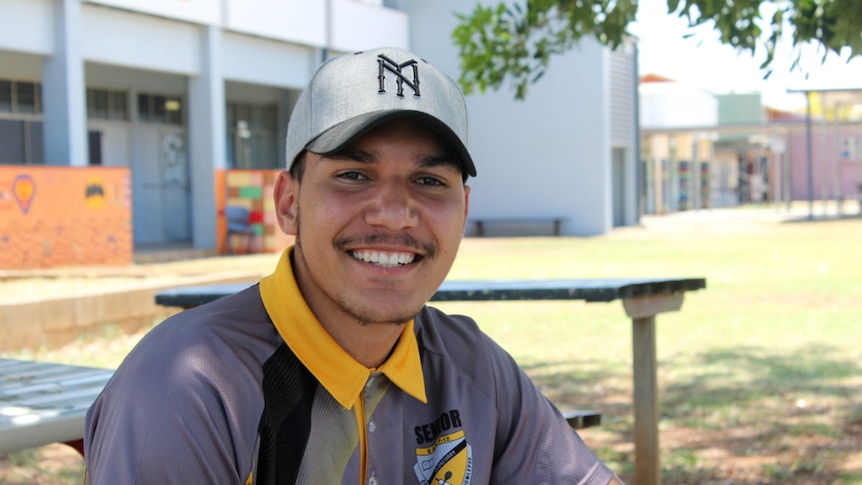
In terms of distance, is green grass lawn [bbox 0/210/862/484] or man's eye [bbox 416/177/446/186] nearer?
man's eye [bbox 416/177/446/186]

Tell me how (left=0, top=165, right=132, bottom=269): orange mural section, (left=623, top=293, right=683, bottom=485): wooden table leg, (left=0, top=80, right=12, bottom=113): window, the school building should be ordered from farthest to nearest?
(left=0, top=80, right=12, bottom=113): window → the school building → (left=0, top=165, right=132, bottom=269): orange mural section → (left=623, top=293, right=683, bottom=485): wooden table leg

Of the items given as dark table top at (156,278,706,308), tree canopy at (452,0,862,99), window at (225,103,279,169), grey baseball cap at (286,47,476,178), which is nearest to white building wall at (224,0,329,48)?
window at (225,103,279,169)

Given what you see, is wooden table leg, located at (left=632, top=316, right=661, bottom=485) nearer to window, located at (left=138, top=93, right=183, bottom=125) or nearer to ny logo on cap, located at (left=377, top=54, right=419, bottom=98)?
ny logo on cap, located at (left=377, top=54, right=419, bottom=98)

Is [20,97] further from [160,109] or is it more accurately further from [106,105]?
[160,109]

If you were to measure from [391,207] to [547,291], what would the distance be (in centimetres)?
245

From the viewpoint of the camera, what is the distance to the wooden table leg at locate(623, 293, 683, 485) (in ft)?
14.8

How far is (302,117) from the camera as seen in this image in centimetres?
200

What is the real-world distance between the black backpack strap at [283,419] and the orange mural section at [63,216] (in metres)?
15.4

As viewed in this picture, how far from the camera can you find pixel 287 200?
2156 mm

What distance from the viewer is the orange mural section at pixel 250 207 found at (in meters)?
21.2

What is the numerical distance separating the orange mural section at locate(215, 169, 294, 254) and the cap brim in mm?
19377

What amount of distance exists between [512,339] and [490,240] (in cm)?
1739

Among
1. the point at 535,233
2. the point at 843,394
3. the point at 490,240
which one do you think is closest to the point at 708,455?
the point at 843,394

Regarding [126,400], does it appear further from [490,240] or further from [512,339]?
[490,240]
